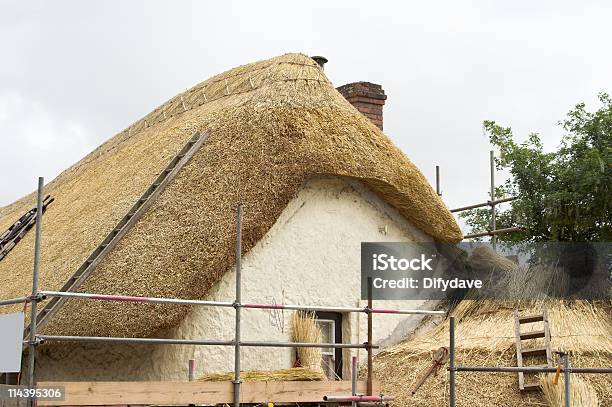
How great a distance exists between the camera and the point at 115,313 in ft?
33.7

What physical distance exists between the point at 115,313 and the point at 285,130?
3052mm

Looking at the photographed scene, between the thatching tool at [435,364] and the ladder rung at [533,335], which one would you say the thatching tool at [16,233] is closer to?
the thatching tool at [435,364]

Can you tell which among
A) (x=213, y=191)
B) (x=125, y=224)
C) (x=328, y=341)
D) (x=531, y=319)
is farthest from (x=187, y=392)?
(x=531, y=319)

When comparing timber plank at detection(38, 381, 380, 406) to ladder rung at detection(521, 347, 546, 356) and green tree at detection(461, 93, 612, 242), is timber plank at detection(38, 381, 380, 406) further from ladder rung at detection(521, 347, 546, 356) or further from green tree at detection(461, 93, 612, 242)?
green tree at detection(461, 93, 612, 242)

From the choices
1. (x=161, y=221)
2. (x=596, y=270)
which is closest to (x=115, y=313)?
(x=161, y=221)

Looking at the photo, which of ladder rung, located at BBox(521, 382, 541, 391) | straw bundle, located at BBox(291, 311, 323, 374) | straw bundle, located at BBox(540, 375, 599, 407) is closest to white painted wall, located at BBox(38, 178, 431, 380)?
straw bundle, located at BBox(291, 311, 323, 374)

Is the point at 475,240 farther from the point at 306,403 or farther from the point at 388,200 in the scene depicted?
the point at 306,403

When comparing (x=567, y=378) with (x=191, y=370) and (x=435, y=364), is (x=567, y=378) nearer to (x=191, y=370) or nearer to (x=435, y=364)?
(x=435, y=364)

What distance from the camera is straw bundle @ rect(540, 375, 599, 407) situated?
1027 cm

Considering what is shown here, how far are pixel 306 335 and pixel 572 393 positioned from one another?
3.00m

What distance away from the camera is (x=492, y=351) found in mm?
11406

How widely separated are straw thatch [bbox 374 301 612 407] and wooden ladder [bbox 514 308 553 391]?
81 millimetres

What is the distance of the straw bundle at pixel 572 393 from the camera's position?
1027cm

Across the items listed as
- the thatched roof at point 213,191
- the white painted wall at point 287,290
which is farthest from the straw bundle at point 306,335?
the thatched roof at point 213,191
